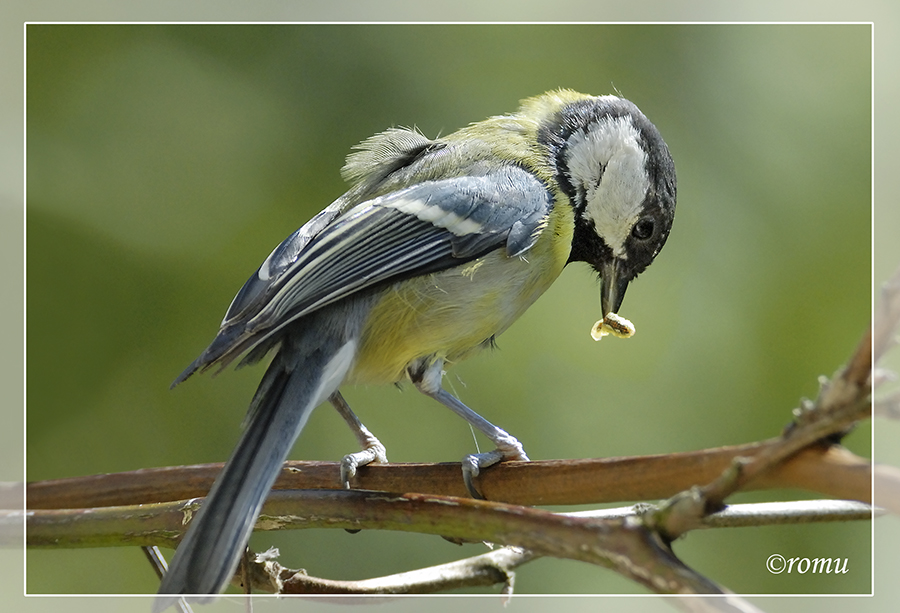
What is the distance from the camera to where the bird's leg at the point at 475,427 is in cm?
113

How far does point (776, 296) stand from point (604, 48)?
692 millimetres

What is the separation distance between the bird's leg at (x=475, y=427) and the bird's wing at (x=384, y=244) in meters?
0.20

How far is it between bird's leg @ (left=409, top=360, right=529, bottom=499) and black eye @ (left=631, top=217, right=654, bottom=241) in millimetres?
454

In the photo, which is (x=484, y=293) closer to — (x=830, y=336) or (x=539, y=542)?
(x=539, y=542)

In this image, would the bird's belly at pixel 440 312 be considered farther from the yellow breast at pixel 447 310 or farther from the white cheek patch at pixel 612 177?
the white cheek patch at pixel 612 177

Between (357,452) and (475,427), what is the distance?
215 millimetres

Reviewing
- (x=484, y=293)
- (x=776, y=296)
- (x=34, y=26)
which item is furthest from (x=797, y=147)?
(x=34, y=26)

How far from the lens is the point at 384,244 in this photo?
1.28 meters

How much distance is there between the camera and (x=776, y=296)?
1.82 meters

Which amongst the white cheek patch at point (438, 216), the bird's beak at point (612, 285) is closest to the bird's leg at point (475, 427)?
the white cheek patch at point (438, 216)

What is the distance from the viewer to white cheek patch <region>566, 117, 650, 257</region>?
1.50 meters

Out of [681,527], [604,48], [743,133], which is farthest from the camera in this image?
[743,133]

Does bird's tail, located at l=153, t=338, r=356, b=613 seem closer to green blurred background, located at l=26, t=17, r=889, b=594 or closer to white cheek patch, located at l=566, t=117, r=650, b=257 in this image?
green blurred background, located at l=26, t=17, r=889, b=594

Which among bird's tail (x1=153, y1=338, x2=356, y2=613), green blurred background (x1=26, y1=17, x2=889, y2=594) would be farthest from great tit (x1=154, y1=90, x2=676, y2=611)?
green blurred background (x1=26, y1=17, x2=889, y2=594)
